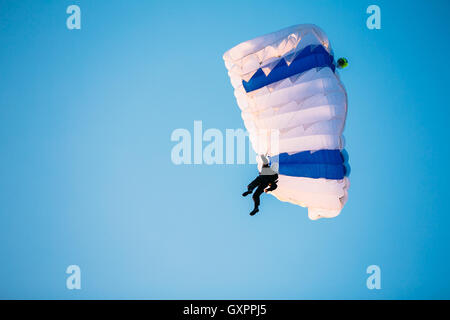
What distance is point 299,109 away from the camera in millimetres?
3227

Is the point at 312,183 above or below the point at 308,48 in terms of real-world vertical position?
below

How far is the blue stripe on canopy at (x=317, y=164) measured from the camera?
3.00 m

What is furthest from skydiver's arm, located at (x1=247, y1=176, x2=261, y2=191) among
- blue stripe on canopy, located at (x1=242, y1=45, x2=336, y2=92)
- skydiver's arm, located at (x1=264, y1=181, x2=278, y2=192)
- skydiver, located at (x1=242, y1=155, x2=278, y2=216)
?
blue stripe on canopy, located at (x1=242, y1=45, x2=336, y2=92)

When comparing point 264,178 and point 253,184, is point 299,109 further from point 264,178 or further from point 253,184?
point 253,184

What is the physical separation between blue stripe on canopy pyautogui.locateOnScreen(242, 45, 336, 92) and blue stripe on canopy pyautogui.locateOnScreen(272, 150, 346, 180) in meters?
0.95

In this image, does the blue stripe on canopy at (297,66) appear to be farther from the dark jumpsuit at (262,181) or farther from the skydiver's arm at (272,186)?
the skydiver's arm at (272,186)

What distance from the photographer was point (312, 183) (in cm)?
314

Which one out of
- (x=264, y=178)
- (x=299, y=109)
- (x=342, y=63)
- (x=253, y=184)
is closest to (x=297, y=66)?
(x=299, y=109)

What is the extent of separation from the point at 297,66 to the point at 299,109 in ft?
1.63
